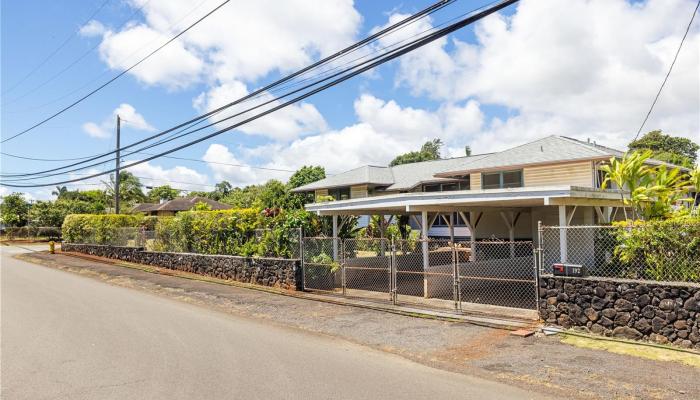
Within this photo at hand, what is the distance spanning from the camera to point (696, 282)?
7.88 m

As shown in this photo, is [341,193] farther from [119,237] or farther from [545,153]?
[545,153]

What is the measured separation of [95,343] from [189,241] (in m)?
12.8

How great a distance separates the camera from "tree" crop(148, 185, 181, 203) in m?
85.2

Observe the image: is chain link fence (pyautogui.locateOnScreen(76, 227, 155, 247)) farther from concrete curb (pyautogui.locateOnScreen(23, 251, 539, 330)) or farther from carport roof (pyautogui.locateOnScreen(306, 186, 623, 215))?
carport roof (pyautogui.locateOnScreen(306, 186, 623, 215))

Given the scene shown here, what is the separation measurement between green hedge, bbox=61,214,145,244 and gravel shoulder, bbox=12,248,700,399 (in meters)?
17.1

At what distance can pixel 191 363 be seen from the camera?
6922mm

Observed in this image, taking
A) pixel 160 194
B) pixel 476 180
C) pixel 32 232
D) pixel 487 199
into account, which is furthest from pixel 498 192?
pixel 160 194

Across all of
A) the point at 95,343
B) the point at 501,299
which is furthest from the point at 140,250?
the point at 501,299

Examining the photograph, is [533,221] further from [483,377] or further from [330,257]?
[483,377]

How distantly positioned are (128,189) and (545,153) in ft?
222

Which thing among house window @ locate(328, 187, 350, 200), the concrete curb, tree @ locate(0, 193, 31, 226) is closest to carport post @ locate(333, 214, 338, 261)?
the concrete curb

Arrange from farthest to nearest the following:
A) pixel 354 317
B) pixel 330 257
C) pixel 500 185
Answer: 1. pixel 500 185
2. pixel 330 257
3. pixel 354 317

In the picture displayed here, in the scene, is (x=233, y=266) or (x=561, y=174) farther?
(x=561, y=174)

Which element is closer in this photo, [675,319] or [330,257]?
[675,319]
